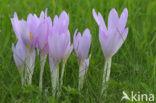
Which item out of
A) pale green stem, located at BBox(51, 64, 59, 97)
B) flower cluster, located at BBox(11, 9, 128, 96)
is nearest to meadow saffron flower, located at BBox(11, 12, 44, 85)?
flower cluster, located at BBox(11, 9, 128, 96)

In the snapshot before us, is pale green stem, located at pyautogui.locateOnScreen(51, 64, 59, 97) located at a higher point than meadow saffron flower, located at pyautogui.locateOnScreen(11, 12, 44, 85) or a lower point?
lower

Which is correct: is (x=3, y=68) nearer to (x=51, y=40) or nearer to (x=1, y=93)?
(x=1, y=93)

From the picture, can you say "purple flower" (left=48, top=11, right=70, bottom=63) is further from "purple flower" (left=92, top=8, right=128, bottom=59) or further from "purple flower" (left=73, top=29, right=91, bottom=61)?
"purple flower" (left=92, top=8, right=128, bottom=59)

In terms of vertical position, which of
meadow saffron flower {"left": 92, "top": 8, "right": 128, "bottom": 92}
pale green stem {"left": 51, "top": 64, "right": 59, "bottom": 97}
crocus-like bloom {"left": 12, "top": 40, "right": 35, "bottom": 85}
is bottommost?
pale green stem {"left": 51, "top": 64, "right": 59, "bottom": 97}

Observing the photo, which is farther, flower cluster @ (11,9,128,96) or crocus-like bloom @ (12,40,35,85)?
crocus-like bloom @ (12,40,35,85)

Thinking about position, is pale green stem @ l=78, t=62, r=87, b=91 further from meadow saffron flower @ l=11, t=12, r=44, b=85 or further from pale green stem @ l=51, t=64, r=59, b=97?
meadow saffron flower @ l=11, t=12, r=44, b=85

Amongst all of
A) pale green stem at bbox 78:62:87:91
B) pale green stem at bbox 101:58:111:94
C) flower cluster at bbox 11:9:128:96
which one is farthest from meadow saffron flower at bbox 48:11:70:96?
pale green stem at bbox 101:58:111:94

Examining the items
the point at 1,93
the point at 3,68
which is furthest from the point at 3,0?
the point at 1,93

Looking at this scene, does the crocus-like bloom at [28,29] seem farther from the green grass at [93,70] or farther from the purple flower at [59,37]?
the green grass at [93,70]
